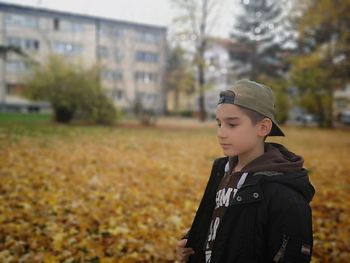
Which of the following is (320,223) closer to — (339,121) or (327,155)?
(327,155)

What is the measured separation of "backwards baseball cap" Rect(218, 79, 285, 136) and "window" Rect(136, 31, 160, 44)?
171ft

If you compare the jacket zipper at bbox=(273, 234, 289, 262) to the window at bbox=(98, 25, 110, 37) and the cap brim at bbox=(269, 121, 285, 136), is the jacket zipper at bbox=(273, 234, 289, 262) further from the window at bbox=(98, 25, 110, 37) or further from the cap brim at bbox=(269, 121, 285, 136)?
the window at bbox=(98, 25, 110, 37)

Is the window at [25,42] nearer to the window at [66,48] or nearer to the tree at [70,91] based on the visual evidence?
the window at [66,48]

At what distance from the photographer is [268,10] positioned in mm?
32594

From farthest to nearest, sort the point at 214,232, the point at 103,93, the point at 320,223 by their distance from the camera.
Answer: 1. the point at 103,93
2. the point at 320,223
3. the point at 214,232

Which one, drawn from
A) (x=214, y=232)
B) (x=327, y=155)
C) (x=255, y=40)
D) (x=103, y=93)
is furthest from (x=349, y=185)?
(x=255, y=40)

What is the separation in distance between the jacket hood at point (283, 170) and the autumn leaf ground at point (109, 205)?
3.58 feet

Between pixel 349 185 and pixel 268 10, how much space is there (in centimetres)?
2927

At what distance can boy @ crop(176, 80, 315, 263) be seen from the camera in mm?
1493

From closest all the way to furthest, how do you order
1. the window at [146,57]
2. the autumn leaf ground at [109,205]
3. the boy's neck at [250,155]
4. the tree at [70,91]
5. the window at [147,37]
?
the boy's neck at [250,155] → the autumn leaf ground at [109,205] → the tree at [70,91] → the window at [147,37] → the window at [146,57]

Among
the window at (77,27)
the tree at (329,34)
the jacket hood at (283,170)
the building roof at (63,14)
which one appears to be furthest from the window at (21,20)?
the jacket hood at (283,170)

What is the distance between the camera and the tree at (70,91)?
63.3ft

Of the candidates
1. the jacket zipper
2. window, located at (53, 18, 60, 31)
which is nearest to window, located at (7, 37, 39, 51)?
window, located at (53, 18, 60, 31)

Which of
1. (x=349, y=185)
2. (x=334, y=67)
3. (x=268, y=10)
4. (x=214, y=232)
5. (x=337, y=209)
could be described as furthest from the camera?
(x=268, y=10)
